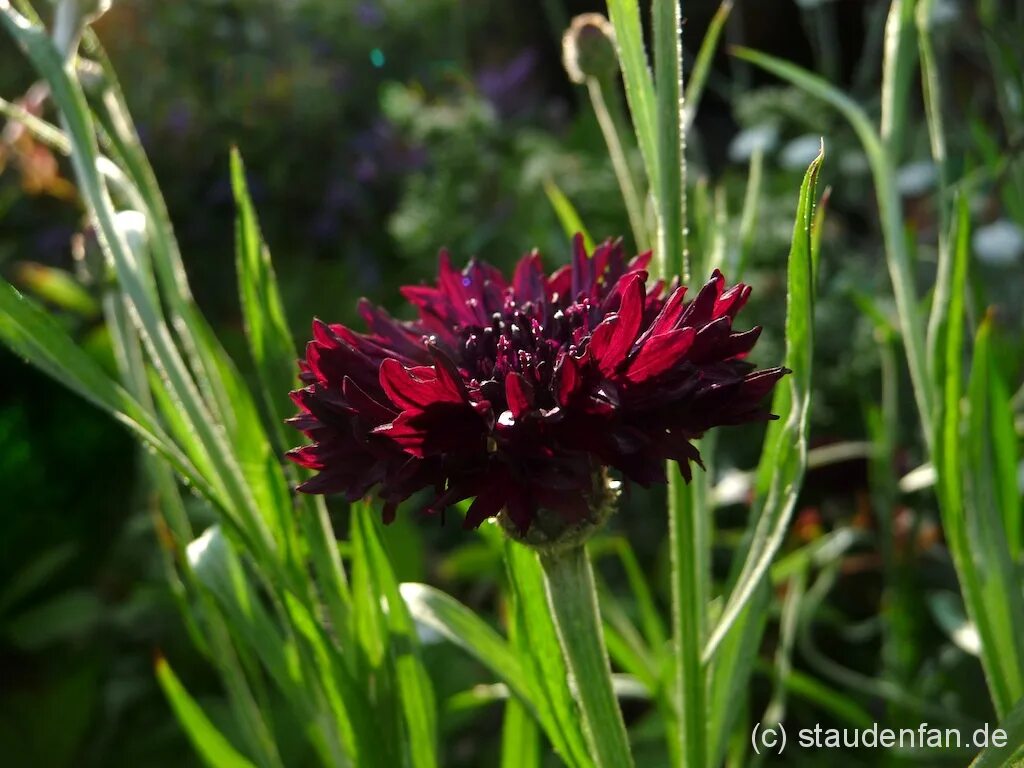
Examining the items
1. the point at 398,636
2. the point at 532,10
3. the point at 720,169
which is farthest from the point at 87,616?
the point at 532,10

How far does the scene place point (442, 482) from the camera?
364mm

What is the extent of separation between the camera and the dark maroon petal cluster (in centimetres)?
35

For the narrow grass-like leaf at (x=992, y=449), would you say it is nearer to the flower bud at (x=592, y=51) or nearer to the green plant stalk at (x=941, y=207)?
the green plant stalk at (x=941, y=207)

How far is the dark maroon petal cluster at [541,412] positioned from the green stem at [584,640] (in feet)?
0.14

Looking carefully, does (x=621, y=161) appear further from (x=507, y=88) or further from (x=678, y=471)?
(x=507, y=88)

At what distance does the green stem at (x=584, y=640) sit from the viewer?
412mm

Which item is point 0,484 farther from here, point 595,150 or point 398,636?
point 595,150

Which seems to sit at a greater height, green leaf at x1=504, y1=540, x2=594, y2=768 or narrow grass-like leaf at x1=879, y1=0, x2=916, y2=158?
narrow grass-like leaf at x1=879, y1=0, x2=916, y2=158

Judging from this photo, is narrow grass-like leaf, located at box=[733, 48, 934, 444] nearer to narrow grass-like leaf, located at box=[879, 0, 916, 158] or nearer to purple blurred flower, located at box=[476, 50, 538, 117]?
narrow grass-like leaf, located at box=[879, 0, 916, 158]

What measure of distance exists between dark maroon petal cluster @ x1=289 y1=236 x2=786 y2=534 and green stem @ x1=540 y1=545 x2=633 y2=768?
4cm

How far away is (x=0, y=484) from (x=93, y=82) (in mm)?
619

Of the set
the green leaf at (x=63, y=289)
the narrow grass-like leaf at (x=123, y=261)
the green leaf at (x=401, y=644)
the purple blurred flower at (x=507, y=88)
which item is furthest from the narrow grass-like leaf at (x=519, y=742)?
the purple blurred flower at (x=507, y=88)

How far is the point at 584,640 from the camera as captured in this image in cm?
41

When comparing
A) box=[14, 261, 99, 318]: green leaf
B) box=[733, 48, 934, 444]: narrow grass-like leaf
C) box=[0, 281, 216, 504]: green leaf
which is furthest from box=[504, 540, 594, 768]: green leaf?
box=[14, 261, 99, 318]: green leaf
